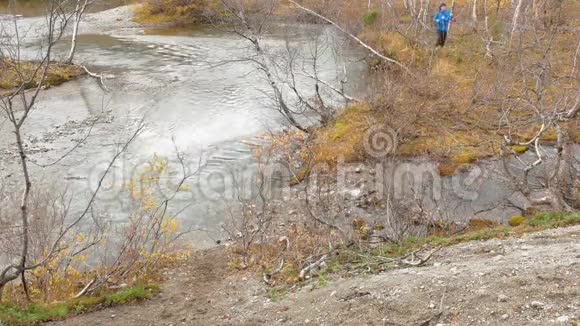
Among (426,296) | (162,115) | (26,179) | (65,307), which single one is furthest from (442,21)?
(65,307)

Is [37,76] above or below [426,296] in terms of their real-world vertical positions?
above

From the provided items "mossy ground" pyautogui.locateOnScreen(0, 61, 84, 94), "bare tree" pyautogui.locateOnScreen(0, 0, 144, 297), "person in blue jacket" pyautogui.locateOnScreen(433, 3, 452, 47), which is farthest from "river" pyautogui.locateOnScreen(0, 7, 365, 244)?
"person in blue jacket" pyautogui.locateOnScreen(433, 3, 452, 47)

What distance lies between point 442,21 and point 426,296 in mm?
16167

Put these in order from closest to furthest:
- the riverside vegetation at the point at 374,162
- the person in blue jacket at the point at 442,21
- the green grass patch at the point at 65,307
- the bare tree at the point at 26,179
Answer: the bare tree at the point at 26,179 < the green grass patch at the point at 65,307 < the riverside vegetation at the point at 374,162 < the person in blue jacket at the point at 442,21

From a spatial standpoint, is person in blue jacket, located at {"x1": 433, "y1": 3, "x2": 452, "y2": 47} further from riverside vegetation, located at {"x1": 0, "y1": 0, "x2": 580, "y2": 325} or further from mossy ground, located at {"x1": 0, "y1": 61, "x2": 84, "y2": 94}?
mossy ground, located at {"x1": 0, "y1": 61, "x2": 84, "y2": 94}

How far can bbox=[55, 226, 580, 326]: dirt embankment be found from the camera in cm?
654

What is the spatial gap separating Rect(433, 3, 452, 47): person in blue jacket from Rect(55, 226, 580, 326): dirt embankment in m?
13.4

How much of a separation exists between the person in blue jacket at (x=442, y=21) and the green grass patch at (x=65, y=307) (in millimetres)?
16001

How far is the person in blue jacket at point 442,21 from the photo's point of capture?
2048 cm

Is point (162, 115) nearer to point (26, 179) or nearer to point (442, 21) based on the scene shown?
point (26, 179)

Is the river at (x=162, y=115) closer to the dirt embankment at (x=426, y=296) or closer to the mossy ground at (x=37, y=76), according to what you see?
the mossy ground at (x=37, y=76)

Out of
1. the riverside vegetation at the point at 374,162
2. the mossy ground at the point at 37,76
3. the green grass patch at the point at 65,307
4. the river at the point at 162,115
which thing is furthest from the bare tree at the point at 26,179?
the mossy ground at the point at 37,76

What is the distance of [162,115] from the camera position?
19.7m

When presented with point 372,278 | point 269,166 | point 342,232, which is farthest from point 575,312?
point 269,166
